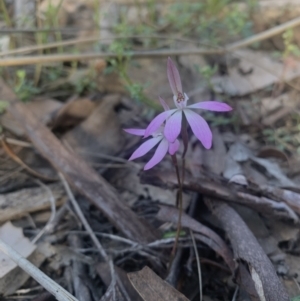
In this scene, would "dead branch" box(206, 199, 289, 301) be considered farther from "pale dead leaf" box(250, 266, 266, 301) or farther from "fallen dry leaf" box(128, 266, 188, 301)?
"fallen dry leaf" box(128, 266, 188, 301)

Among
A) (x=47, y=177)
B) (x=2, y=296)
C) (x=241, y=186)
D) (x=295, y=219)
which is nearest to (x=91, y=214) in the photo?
(x=47, y=177)

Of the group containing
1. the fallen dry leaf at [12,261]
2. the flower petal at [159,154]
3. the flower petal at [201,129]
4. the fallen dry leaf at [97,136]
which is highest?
the flower petal at [201,129]

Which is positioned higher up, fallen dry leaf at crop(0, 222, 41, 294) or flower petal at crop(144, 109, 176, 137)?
flower petal at crop(144, 109, 176, 137)

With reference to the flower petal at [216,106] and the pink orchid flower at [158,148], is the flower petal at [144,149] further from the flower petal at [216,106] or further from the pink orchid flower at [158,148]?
the flower petal at [216,106]

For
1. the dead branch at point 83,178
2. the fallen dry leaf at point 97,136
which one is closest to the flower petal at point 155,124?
the dead branch at point 83,178

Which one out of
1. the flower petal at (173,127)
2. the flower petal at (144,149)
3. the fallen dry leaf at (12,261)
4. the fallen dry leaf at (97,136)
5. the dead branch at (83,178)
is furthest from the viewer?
the fallen dry leaf at (97,136)

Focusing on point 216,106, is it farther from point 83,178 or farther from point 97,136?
point 97,136

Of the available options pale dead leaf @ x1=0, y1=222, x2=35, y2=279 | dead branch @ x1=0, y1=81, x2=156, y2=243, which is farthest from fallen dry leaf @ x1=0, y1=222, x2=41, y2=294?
dead branch @ x1=0, y1=81, x2=156, y2=243
